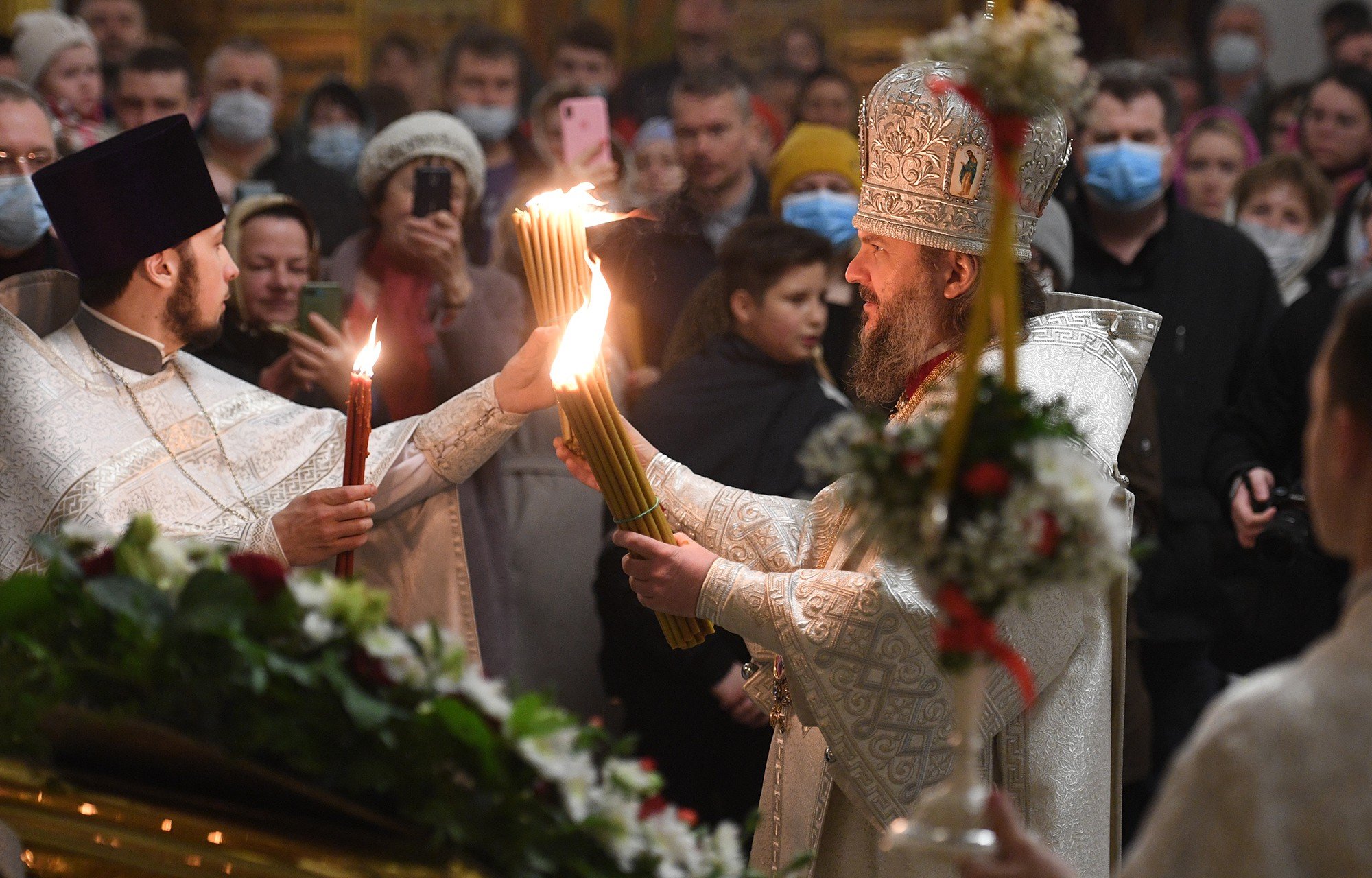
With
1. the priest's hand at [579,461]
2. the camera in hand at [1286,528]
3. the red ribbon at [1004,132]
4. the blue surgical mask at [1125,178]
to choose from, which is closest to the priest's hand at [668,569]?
the priest's hand at [579,461]

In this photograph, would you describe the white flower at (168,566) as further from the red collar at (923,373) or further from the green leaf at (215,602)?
the red collar at (923,373)

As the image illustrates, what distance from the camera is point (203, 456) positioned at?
3.66m

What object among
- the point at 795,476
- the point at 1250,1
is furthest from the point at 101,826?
the point at 1250,1

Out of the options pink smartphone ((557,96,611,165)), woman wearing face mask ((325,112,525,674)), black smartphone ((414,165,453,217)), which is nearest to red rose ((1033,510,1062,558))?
woman wearing face mask ((325,112,525,674))

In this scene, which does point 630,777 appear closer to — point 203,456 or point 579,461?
point 579,461

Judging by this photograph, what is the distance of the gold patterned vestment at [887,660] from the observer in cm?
285

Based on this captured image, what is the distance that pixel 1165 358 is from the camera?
18.3 feet

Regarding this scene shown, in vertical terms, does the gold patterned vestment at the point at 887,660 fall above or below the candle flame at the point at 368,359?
below

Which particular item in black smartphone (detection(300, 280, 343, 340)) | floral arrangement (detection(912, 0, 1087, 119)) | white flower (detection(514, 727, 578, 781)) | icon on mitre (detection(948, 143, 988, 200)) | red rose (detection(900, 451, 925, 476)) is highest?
floral arrangement (detection(912, 0, 1087, 119))

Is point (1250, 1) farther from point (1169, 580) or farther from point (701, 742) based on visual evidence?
point (701, 742)

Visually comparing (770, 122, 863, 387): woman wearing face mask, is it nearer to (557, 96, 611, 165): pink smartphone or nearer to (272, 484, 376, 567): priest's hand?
(557, 96, 611, 165): pink smartphone

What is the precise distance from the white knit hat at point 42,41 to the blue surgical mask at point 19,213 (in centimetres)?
257

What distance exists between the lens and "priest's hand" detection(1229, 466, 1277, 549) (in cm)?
478

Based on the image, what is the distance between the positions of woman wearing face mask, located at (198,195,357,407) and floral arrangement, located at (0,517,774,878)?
2.83 m
